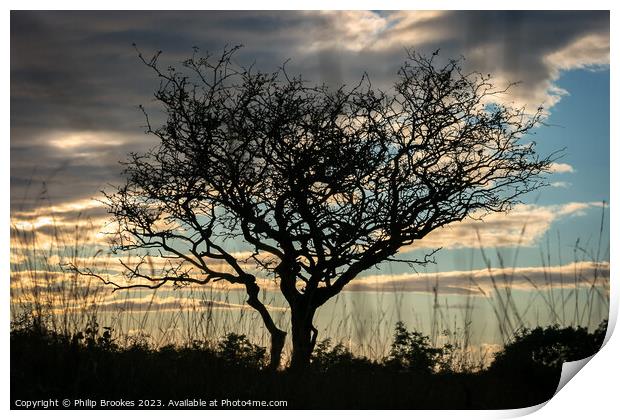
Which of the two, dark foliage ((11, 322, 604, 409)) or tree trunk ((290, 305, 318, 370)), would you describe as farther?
tree trunk ((290, 305, 318, 370))

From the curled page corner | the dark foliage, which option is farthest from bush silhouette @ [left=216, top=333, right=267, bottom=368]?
the curled page corner

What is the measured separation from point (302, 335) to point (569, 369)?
8.68ft

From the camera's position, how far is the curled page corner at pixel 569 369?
18.6 feet

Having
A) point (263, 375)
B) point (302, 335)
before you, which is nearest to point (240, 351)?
point (263, 375)

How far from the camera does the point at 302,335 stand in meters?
7.42

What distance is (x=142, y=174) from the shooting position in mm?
7512

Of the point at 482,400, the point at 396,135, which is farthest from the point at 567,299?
the point at 396,135

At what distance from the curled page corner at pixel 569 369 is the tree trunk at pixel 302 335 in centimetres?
219

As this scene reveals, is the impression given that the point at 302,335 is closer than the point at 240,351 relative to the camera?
No

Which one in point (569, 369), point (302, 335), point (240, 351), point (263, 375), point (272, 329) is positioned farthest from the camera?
point (302, 335)

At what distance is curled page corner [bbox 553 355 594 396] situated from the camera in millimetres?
5668

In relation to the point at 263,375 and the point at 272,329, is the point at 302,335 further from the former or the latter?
the point at 263,375

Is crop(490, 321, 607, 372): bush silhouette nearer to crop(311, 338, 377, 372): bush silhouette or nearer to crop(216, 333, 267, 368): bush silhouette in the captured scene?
crop(311, 338, 377, 372): bush silhouette

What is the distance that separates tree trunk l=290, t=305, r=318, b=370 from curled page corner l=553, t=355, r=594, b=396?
7.18ft
